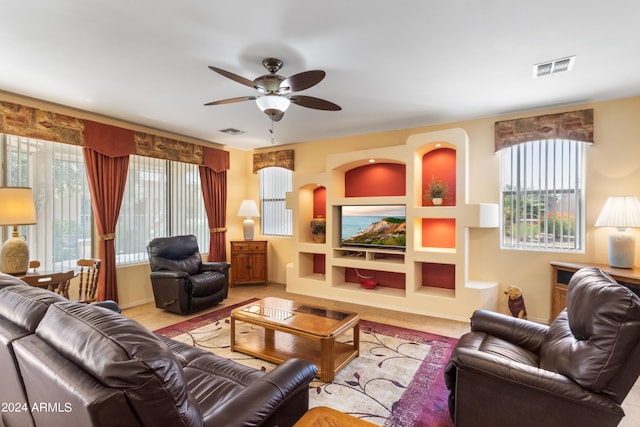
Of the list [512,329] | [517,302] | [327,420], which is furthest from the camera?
[517,302]

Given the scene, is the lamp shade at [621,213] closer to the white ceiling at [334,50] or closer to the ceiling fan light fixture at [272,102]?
the white ceiling at [334,50]

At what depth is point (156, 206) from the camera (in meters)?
4.89

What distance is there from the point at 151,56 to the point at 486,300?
4.42 m

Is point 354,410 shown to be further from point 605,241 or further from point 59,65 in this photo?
point 59,65

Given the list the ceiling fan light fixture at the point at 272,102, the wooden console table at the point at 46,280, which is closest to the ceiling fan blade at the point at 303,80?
the ceiling fan light fixture at the point at 272,102

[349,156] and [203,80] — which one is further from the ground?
[203,80]

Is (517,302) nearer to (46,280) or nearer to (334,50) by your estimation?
(334,50)

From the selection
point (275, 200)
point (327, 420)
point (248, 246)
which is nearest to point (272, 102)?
point (327, 420)

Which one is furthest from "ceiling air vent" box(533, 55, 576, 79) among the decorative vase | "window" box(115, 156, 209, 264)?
"window" box(115, 156, 209, 264)

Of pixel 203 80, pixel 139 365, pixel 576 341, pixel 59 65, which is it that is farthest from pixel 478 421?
pixel 59 65

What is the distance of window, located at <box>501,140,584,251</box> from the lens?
3713 mm

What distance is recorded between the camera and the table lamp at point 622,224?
315cm

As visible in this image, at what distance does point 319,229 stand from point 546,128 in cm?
338

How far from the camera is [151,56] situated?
2561 mm
